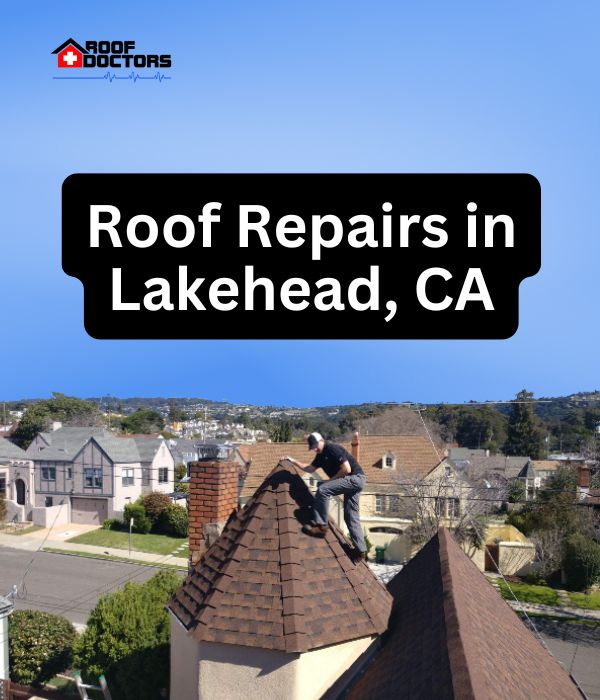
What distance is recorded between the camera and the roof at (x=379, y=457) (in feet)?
127

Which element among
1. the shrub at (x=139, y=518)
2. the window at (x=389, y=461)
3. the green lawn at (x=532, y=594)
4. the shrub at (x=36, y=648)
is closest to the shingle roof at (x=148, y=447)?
the shrub at (x=139, y=518)

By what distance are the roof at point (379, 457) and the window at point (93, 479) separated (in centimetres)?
1206

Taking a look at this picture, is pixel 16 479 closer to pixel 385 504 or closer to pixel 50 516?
pixel 50 516

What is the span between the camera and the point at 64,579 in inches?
1173

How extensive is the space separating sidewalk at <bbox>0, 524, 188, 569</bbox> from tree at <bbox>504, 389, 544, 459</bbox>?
146ft

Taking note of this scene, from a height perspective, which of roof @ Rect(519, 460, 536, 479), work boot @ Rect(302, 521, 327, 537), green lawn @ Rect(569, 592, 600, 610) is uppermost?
work boot @ Rect(302, 521, 327, 537)

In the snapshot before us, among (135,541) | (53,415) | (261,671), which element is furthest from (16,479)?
(261,671)

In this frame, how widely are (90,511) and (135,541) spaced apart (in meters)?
8.22

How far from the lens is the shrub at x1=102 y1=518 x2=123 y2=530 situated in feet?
141

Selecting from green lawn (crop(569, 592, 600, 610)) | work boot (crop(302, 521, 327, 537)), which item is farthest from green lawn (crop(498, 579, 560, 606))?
work boot (crop(302, 521, 327, 537))

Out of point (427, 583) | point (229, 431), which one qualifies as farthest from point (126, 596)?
point (229, 431)

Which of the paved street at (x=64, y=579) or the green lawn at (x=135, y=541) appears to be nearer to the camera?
the paved street at (x=64, y=579)

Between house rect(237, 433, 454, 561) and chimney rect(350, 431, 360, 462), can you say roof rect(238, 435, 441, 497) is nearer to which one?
house rect(237, 433, 454, 561)

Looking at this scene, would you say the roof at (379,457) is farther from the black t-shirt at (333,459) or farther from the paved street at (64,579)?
the black t-shirt at (333,459)
